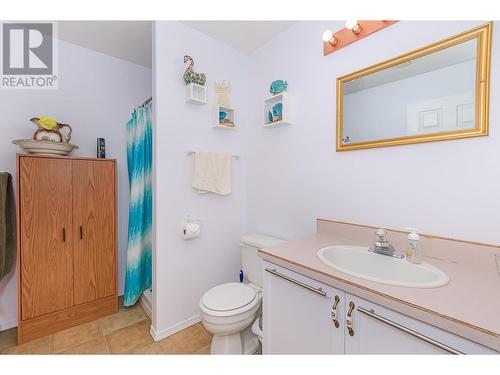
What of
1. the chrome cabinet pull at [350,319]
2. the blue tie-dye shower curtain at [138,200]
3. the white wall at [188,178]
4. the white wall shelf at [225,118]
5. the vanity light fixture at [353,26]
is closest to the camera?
the chrome cabinet pull at [350,319]

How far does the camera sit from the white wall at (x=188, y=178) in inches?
68.2

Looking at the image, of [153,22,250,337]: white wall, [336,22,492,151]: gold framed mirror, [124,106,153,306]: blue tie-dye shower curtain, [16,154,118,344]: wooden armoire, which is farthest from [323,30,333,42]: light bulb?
[16,154,118,344]: wooden armoire

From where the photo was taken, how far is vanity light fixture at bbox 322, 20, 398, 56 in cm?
137

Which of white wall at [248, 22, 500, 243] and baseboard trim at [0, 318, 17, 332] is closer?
white wall at [248, 22, 500, 243]

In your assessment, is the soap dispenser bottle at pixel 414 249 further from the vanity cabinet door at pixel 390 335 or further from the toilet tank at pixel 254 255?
the toilet tank at pixel 254 255

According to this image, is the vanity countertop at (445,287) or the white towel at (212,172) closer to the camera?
the vanity countertop at (445,287)

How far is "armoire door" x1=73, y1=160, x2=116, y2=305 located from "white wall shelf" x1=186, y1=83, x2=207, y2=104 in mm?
968

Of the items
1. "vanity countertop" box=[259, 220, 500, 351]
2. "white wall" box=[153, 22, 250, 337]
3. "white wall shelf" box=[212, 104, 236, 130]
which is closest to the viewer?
"vanity countertop" box=[259, 220, 500, 351]

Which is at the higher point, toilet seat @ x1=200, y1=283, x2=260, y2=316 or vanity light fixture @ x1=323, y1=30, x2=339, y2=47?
vanity light fixture @ x1=323, y1=30, x2=339, y2=47

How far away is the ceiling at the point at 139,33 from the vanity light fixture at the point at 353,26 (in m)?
0.61


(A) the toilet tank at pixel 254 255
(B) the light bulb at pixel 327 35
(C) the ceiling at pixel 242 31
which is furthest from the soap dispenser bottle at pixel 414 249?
(C) the ceiling at pixel 242 31

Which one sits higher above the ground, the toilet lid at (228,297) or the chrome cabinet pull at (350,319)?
the chrome cabinet pull at (350,319)

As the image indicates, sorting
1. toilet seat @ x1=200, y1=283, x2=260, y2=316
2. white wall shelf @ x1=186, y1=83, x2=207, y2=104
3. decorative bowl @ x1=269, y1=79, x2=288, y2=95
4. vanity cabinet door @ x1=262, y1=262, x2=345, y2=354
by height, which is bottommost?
toilet seat @ x1=200, y1=283, x2=260, y2=316

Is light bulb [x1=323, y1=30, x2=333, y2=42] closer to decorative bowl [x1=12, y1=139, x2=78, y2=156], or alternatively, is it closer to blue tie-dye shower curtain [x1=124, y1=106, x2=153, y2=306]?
blue tie-dye shower curtain [x1=124, y1=106, x2=153, y2=306]
